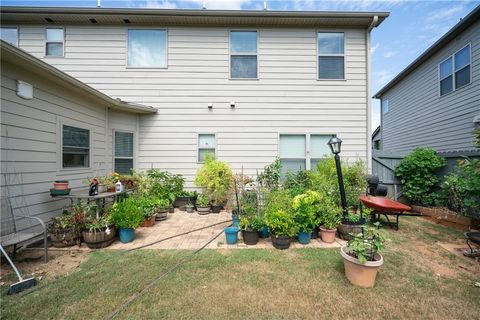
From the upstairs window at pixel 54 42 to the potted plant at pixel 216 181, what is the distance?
5.75 meters

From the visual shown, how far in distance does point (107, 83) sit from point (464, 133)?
11841 mm

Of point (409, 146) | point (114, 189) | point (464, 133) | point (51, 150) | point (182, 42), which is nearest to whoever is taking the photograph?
point (51, 150)

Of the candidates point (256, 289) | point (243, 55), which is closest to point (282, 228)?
point (256, 289)

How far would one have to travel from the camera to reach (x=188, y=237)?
422 cm

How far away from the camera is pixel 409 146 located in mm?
10258

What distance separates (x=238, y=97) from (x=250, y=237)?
4.47m

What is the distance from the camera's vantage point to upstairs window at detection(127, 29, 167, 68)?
6.65 metres

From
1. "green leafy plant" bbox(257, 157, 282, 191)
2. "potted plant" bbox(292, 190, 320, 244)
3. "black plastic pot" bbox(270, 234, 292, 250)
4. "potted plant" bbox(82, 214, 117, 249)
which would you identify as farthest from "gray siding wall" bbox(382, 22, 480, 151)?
"potted plant" bbox(82, 214, 117, 249)

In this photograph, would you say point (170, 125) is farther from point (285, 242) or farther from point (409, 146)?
point (409, 146)

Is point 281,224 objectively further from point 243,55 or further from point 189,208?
point 243,55

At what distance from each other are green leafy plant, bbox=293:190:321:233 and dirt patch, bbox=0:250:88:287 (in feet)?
11.6

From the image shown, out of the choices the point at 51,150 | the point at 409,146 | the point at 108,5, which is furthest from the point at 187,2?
the point at 409,146

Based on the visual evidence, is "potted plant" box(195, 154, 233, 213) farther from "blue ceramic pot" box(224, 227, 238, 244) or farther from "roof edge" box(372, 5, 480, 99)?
"roof edge" box(372, 5, 480, 99)

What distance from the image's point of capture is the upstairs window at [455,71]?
7149 millimetres
